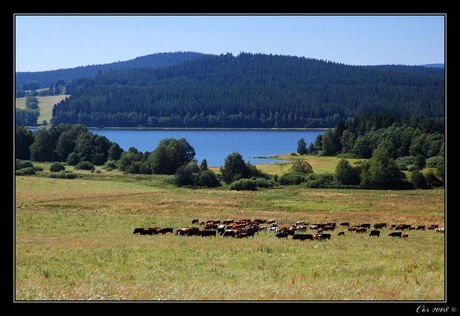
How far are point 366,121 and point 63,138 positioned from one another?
99.6m

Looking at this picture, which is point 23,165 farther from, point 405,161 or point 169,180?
point 405,161

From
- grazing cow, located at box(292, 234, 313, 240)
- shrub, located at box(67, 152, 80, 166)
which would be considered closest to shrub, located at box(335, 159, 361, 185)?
grazing cow, located at box(292, 234, 313, 240)

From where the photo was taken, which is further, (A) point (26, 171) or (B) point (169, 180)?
(A) point (26, 171)

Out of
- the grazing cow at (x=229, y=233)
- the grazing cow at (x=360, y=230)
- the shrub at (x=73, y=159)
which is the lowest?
the grazing cow at (x=360, y=230)

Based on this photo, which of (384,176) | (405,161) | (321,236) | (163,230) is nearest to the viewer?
(321,236)

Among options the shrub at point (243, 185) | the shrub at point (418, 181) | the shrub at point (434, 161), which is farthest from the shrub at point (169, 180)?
the shrub at point (434, 161)

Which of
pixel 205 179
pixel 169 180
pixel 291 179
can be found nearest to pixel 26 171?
pixel 169 180

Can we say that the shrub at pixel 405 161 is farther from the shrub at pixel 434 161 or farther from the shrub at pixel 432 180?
the shrub at pixel 432 180

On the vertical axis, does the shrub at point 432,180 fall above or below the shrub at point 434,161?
below

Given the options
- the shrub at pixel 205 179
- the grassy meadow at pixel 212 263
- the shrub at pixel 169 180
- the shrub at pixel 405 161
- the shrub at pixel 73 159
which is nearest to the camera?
the grassy meadow at pixel 212 263
